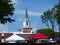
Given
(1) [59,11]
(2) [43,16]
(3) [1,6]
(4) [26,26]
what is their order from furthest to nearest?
(4) [26,26] → (2) [43,16] → (1) [59,11] → (3) [1,6]

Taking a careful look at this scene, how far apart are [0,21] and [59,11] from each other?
30.6 m

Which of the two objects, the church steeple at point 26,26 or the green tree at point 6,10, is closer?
the green tree at point 6,10

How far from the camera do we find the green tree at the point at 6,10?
30.8 m

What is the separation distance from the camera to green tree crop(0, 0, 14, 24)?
3085cm

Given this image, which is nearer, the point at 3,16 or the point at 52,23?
the point at 3,16

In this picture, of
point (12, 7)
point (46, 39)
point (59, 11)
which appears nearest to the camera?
point (12, 7)

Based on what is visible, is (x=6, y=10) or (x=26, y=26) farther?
(x=26, y=26)

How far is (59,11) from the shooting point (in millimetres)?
61906

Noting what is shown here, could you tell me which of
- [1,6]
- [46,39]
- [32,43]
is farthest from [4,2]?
[46,39]

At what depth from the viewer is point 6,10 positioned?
3131 centimetres

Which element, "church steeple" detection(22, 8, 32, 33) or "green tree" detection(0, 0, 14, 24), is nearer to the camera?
"green tree" detection(0, 0, 14, 24)

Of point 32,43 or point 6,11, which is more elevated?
point 6,11

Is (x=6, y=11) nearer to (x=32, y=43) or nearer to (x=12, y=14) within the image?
(x=12, y=14)

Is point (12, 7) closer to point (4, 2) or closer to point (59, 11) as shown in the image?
point (4, 2)
